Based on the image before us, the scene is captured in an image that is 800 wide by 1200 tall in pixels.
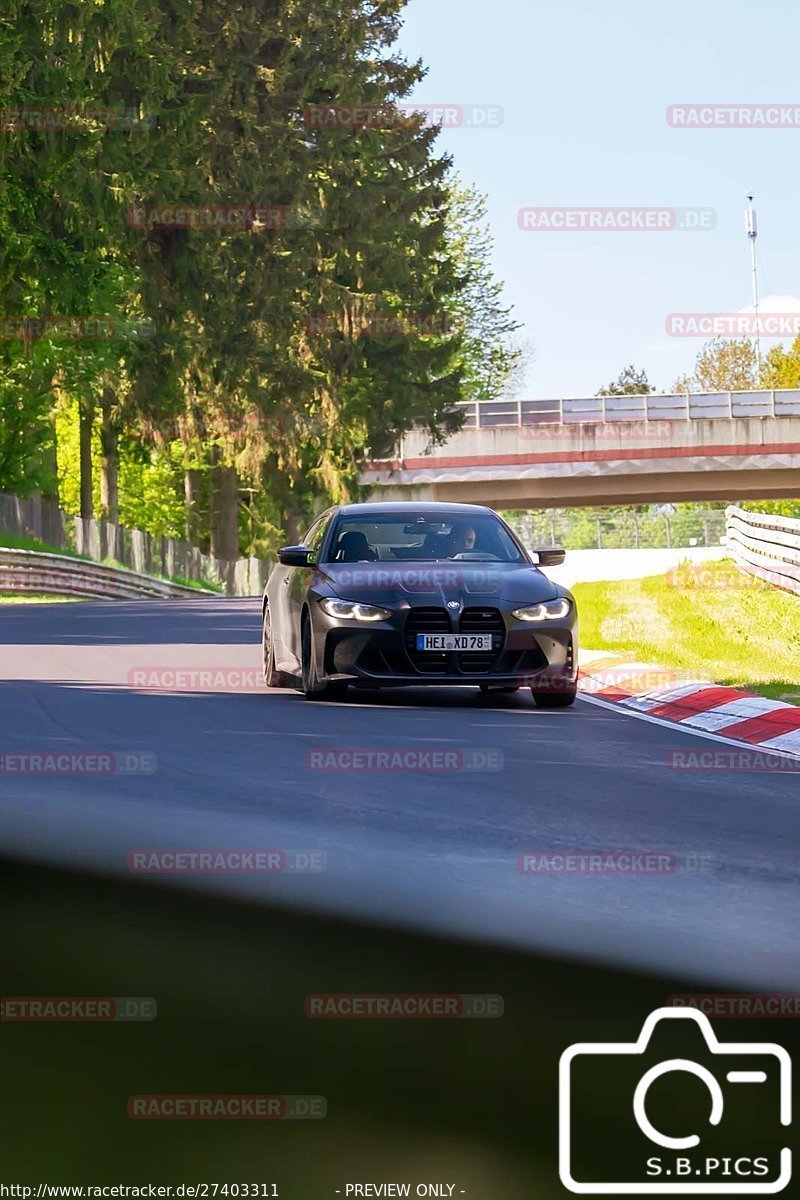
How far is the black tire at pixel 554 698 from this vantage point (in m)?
15.0

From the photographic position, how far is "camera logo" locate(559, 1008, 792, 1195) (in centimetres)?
387

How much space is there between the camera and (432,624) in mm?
14656

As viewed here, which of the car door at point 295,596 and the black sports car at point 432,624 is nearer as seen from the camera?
the black sports car at point 432,624

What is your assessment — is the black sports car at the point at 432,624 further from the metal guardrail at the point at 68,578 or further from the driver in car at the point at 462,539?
the metal guardrail at the point at 68,578

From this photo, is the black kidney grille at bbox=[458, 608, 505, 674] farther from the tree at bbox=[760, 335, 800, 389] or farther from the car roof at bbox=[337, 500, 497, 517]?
the tree at bbox=[760, 335, 800, 389]

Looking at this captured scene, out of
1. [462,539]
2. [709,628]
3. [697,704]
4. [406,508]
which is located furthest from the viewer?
[709,628]

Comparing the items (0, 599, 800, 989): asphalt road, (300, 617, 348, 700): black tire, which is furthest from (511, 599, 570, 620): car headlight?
(300, 617, 348, 700): black tire

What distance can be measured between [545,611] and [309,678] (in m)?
1.89

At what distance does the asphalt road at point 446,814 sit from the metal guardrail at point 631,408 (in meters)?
60.0

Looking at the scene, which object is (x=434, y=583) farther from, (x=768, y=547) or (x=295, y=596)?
(x=768, y=547)

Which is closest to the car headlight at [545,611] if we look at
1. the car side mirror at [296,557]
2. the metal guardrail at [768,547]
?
the car side mirror at [296,557]

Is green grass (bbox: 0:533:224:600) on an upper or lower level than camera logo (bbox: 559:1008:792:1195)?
lower

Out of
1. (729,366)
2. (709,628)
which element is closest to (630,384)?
(729,366)

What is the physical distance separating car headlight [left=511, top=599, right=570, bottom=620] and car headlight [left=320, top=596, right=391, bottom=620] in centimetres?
100
